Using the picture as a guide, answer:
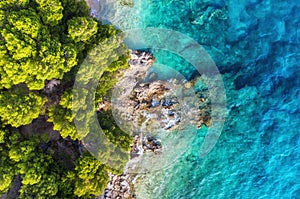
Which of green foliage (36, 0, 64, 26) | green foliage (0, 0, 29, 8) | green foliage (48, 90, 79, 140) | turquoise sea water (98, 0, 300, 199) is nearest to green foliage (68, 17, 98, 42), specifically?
green foliage (36, 0, 64, 26)

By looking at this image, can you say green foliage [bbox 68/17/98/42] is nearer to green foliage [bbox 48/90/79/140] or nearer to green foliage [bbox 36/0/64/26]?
green foliage [bbox 36/0/64/26]

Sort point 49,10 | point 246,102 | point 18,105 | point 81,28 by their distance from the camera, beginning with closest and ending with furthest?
point 18,105 → point 49,10 → point 81,28 → point 246,102

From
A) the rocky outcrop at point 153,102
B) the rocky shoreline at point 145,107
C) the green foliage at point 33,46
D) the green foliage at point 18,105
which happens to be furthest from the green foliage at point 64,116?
the rocky shoreline at point 145,107

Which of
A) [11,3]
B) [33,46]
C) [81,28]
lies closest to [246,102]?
[81,28]

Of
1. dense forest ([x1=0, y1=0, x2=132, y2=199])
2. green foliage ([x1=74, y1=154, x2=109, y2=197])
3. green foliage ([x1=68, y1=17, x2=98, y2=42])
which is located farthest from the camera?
green foliage ([x1=74, y1=154, x2=109, y2=197])

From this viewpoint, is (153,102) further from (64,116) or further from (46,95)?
(46,95)

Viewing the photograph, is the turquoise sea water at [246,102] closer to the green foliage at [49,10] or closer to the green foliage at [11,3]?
the green foliage at [49,10]

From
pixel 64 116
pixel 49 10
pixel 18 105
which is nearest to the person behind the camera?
pixel 18 105
